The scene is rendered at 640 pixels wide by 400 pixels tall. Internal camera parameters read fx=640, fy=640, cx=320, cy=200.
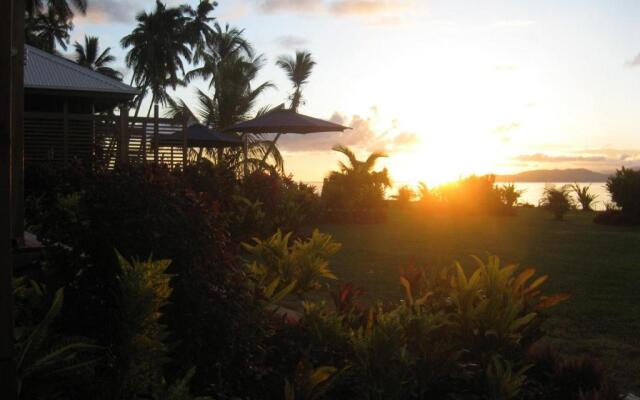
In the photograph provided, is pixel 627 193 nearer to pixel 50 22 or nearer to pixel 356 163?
pixel 356 163

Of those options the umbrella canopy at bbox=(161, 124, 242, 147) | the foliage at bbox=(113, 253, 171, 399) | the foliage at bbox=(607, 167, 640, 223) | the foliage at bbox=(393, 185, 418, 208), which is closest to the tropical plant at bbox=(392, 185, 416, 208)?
the foliage at bbox=(393, 185, 418, 208)

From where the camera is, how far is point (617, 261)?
394 inches

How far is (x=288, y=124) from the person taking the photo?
1841cm

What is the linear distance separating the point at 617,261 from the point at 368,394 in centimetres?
801

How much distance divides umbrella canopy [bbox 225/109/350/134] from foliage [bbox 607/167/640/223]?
316 inches

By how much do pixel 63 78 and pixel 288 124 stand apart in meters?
6.07

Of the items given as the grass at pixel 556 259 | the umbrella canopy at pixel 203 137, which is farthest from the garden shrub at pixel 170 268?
the umbrella canopy at pixel 203 137

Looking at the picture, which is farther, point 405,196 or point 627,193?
point 405,196

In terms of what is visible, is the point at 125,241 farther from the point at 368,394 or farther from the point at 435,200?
the point at 435,200

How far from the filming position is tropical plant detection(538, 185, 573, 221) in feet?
63.2

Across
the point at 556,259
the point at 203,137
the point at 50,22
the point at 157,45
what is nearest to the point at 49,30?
the point at 50,22

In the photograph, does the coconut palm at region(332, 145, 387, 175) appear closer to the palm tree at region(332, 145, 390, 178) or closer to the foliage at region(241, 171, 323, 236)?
the palm tree at region(332, 145, 390, 178)

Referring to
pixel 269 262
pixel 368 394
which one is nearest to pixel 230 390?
pixel 368 394

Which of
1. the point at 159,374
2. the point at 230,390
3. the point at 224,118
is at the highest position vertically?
the point at 224,118
